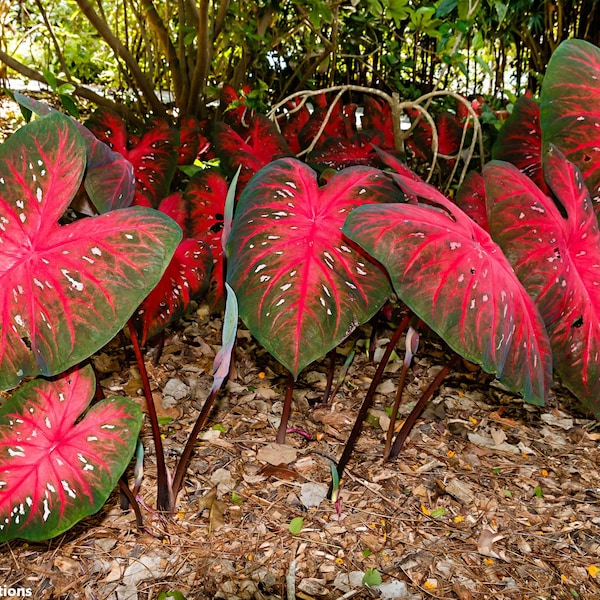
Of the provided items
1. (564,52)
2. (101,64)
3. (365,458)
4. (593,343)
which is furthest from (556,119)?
(101,64)

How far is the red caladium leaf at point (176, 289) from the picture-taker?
1295 millimetres

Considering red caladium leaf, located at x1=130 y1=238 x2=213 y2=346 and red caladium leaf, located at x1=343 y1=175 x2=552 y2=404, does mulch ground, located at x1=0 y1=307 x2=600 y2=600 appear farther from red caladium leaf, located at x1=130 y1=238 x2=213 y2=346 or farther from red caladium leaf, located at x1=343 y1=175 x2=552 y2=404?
red caladium leaf, located at x1=343 y1=175 x2=552 y2=404

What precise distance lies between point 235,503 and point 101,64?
4170 mm

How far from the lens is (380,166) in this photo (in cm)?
169

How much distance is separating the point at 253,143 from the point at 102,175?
2.56ft

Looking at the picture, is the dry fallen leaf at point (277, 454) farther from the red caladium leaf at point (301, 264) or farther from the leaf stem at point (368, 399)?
the red caladium leaf at point (301, 264)

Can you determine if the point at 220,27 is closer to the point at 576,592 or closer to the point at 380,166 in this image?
the point at 380,166

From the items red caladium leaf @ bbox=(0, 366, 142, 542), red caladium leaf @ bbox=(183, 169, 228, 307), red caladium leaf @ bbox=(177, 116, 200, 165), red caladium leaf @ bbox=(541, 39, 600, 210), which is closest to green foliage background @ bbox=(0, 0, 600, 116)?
red caladium leaf @ bbox=(177, 116, 200, 165)

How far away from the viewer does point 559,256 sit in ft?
3.58

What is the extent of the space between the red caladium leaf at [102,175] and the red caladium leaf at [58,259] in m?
0.06

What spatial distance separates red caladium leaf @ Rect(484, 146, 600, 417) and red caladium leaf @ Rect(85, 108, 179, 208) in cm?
82

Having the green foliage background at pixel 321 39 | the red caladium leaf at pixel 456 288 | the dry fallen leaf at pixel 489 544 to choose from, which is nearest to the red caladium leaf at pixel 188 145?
the green foliage background at pixel 321 39

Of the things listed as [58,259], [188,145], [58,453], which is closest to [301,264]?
[58,259]

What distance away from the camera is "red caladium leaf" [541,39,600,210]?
3.93 ft
